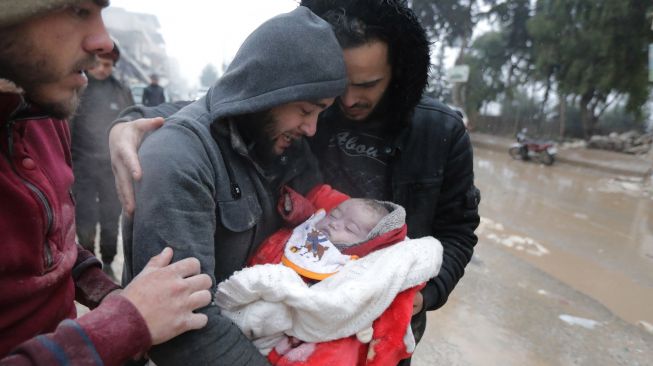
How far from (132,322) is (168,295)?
3.8 inches

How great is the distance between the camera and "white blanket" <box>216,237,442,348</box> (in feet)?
3.96

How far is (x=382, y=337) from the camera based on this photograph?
133cm

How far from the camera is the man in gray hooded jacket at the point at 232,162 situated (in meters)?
1.11

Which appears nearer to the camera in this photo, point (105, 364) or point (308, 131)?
point (105, 364)

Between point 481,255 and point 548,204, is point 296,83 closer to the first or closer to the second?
point 481,255

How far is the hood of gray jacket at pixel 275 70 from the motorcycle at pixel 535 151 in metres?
14.1

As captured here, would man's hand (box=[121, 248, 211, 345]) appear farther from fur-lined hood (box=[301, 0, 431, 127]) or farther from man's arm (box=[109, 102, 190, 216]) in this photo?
fur-lined hood (box=[301, 0, 431, 127])

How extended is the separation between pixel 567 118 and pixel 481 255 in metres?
19.7

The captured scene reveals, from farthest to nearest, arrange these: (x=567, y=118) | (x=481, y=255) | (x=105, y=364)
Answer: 1. (x=567, y=118)
2. (x=481, y=255)
3. (x=105, y=364)

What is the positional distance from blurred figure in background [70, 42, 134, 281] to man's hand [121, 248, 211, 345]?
10.6 ft

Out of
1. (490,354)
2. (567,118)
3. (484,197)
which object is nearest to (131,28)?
(567,118)

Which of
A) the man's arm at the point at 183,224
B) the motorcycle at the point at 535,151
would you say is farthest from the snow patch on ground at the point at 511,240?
the motorcycle at the point at 535,151

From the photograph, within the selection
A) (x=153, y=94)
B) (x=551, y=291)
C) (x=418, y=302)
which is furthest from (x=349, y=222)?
(x=153, y=94)

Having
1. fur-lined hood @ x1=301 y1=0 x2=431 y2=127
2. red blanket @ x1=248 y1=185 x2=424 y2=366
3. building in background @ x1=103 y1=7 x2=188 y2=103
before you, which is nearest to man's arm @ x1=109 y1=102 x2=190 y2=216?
red blanket @ x1=248 y1=185 x2=424 y2=366
